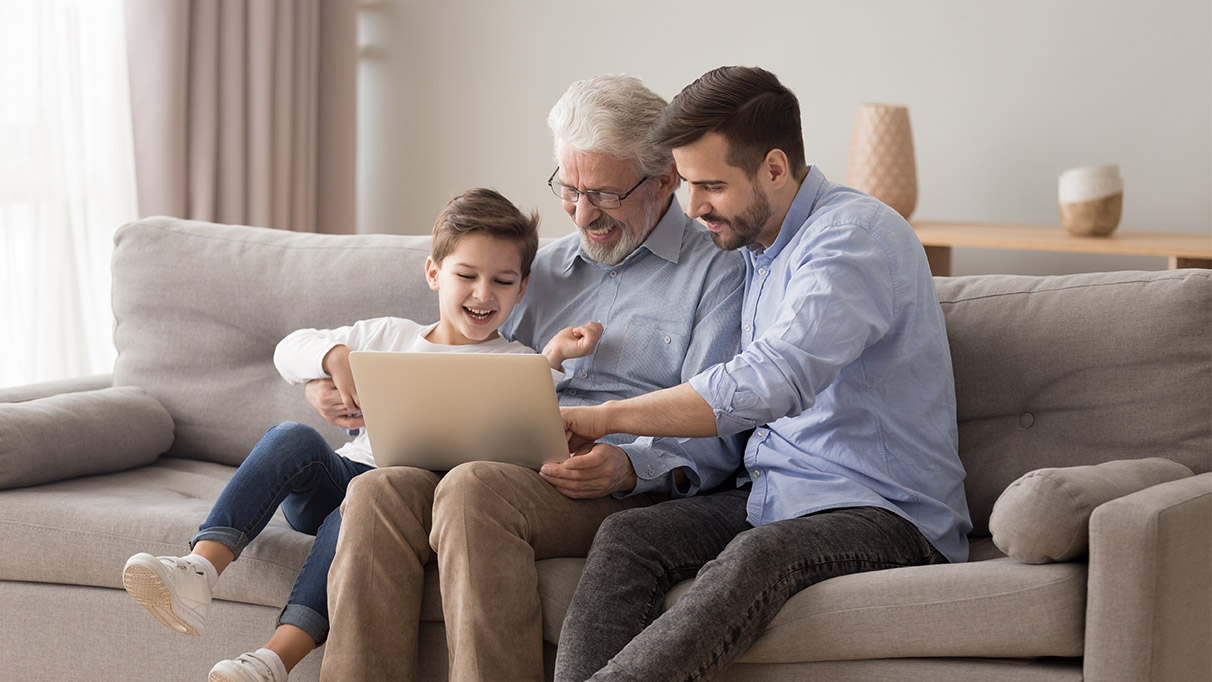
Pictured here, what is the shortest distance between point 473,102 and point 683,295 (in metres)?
2.28

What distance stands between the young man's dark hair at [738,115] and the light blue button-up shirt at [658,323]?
0.30 m

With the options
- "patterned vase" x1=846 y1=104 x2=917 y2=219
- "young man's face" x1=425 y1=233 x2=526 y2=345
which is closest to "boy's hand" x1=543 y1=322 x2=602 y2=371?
"young man's face" x1=425 y1=233 x2=526 y2=345


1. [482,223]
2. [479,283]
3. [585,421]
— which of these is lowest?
[585,421]

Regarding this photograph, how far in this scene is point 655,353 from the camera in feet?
6.31

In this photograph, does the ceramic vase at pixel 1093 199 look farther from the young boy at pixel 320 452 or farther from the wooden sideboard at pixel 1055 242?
the young boy at pixel 320 452

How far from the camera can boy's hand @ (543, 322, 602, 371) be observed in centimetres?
192

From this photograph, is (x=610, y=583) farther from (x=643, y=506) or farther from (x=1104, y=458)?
(x=1104, y=458)

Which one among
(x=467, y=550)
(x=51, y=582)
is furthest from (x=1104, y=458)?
(x=51, y=582)

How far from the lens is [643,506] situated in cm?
180

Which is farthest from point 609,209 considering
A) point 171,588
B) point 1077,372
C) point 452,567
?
point 171,588

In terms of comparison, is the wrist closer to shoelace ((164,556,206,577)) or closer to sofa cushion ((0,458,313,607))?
sofa cushion ((0,458,313,607))

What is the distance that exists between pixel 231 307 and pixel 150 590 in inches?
35.0

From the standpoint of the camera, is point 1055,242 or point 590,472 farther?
point 1055,242

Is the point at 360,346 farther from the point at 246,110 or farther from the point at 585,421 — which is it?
the point at 246,110
